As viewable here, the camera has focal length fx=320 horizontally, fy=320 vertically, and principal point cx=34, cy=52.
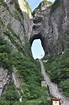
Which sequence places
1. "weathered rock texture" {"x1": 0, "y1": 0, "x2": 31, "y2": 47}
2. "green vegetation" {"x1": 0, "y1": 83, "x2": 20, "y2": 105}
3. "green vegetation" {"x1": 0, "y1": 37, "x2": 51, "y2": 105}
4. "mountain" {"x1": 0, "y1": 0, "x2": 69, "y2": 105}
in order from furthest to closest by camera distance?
"weathered rock texture" {"x1": 0, "y1": 0, "x2": 31, "y2": 47}
"mountain" {"x1": 0, "y1": 0, "x2": 69, "y2": 105}
"green vegetation" {"x1": 0, "y1": 37, "x2": 51, "y2": 105}
"green vegetation" {"x1": 0, "y1": 83, "x2": 20, "y2": 105}

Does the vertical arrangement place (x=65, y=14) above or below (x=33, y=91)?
above

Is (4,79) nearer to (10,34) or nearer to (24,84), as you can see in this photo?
(24,84)

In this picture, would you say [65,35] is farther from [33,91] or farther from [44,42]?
[33,91]

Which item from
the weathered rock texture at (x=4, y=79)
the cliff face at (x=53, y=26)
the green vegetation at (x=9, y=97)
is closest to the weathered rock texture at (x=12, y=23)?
the cliff face at (x=53, y=26)

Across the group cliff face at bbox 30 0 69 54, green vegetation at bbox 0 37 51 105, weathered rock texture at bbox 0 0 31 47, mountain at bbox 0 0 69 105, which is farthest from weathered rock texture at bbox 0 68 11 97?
cliff face at bbox 30 0 69 54

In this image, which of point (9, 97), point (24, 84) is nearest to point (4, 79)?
point (9, 97)

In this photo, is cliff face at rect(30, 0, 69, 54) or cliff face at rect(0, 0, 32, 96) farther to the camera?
cliff face at rect(30, 0, 69, 54)

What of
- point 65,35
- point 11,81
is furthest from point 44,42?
point 11,81

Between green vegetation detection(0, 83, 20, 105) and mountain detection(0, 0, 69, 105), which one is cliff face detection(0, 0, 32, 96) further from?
green vegetation detection(0, 83, 20, 105)
